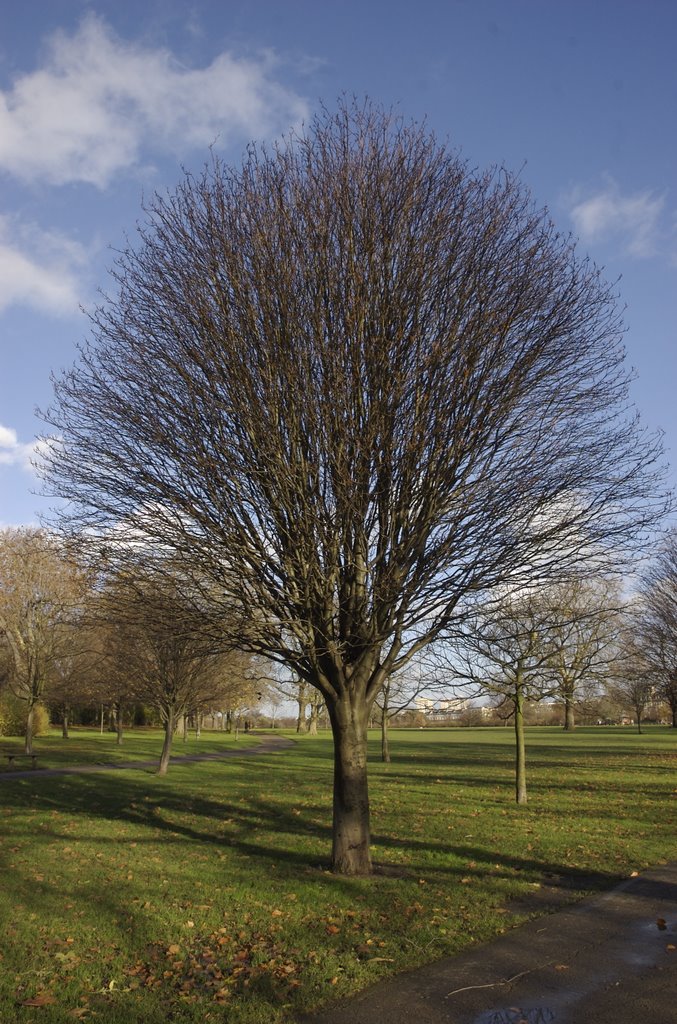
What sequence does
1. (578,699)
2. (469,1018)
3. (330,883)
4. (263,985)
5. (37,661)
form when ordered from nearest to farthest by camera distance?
1. (469,1018)
2. (263,985)
3. (330,883)
4. (578,699)
5. (37,661)

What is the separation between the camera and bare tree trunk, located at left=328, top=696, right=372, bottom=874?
965cm

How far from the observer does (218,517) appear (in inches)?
377

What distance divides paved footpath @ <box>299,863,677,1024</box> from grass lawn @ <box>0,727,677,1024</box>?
321mm

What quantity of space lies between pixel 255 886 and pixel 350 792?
1.59 meters

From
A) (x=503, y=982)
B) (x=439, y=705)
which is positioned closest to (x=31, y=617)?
(x=439, y=705)

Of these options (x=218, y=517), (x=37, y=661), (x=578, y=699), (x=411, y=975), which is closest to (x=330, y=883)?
(x=411, y=975)

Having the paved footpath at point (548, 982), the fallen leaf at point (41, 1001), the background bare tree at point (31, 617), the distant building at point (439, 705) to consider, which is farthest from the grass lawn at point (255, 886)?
the background bare tree at point (31, 617)

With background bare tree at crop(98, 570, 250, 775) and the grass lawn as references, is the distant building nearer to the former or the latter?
the grass lawn

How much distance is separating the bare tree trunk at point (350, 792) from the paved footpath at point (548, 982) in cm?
263

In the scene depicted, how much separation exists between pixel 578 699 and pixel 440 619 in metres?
12.4

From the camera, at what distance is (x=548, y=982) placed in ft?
19.3

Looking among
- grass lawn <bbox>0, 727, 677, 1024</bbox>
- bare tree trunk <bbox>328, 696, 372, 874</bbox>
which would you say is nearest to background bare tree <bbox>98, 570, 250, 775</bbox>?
grass lawn <bbox>0, 727, 677, 1024</bbox>

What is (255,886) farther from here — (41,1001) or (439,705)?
(439,705)

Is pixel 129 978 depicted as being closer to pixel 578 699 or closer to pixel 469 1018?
pixel 469 1018
